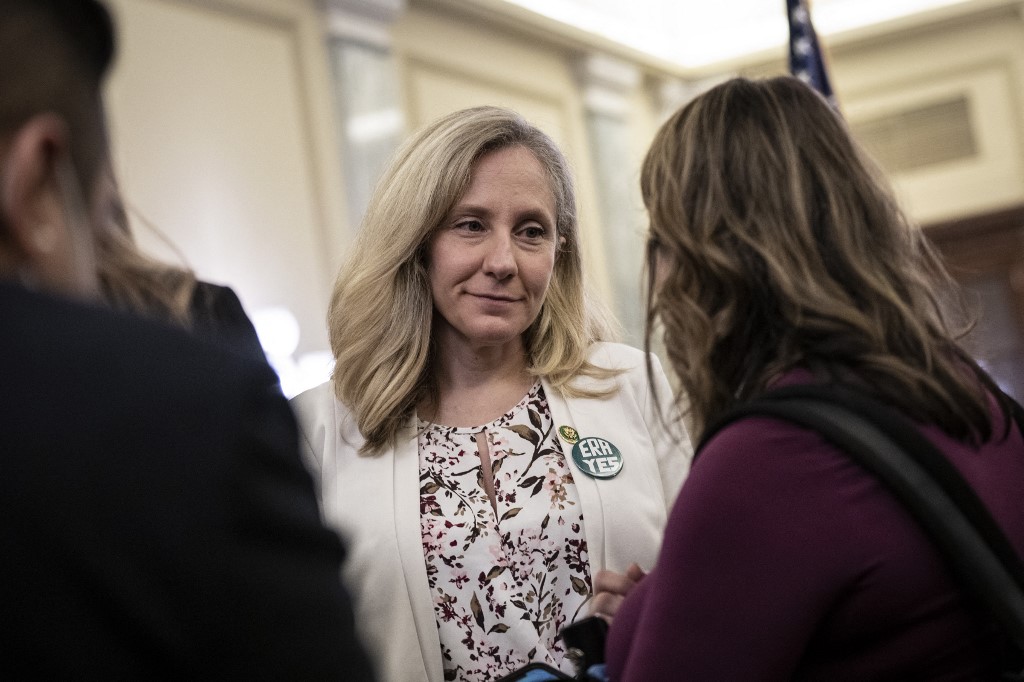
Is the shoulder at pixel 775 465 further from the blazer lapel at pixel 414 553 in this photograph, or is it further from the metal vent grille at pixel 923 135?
the metal vent grille at pixel 923 135

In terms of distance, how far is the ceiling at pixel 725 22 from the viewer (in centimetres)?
1148

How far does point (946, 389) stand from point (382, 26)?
7.57 metres

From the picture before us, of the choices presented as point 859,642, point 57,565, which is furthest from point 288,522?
point 859,642

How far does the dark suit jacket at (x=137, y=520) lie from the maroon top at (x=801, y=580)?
60 centimetres

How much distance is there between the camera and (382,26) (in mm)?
8539

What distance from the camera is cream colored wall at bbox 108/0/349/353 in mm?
6855

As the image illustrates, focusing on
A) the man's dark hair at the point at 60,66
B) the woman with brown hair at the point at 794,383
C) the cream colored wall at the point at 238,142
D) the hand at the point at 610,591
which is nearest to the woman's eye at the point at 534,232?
the woman with brown hair at the point at 794,383

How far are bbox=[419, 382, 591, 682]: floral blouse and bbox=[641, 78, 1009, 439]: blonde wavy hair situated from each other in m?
0.78

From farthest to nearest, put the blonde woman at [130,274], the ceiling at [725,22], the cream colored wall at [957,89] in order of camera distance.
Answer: the cream colored wall at [957,89] < the ceiling at [725,22] < the blonde woman at [130,274]

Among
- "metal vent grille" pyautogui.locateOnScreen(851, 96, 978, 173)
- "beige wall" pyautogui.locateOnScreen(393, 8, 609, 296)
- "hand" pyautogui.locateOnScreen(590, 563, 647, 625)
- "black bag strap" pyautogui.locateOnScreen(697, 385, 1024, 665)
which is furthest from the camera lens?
"metal vent grille" pyautogui.locateOnScreen(851, 96, 978, 173)

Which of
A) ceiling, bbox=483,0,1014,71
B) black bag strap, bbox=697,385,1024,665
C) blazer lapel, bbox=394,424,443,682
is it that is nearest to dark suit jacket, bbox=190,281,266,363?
blazer lapel, bbox=394,424,443,682

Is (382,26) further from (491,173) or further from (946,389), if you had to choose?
(946,389)

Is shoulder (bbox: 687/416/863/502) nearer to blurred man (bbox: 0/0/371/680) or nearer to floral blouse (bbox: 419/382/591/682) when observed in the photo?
blurred man (bbox: 0/0/371/680)

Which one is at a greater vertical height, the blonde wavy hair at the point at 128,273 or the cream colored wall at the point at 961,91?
the cream colored wall at the point at 961,91
